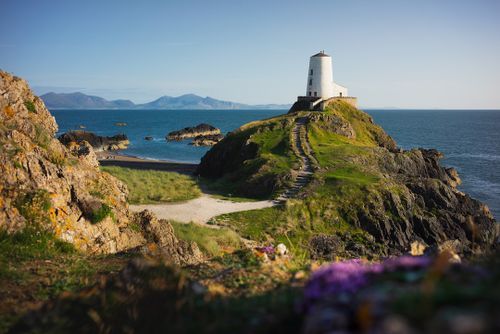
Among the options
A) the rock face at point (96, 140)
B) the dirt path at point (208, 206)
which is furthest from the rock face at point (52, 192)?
the rock face at point (96, 140)

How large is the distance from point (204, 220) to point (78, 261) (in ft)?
62.9

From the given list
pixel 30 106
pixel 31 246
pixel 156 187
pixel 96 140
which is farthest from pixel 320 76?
pixel 31 246

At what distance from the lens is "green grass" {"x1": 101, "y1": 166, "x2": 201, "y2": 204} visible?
3816 centimetres

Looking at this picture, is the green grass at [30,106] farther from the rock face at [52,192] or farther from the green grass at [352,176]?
the green grass at [352,176]

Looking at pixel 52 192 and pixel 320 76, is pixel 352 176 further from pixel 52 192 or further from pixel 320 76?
pixel 320 76

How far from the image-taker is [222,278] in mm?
9500

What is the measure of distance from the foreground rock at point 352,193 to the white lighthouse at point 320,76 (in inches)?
649

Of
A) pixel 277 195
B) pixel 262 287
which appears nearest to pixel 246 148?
pixel 277 195

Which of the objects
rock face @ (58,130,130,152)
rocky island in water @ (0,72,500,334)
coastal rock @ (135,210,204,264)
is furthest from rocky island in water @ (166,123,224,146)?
coastal rock @ (135,210,204,264)

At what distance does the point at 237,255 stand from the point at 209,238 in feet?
33.8

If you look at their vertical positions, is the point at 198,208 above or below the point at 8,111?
below

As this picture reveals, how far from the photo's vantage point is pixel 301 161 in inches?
1921

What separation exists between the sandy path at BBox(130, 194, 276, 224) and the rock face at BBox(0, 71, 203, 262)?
34.8ft

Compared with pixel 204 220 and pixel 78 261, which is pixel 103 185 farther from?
pixel 204 220
